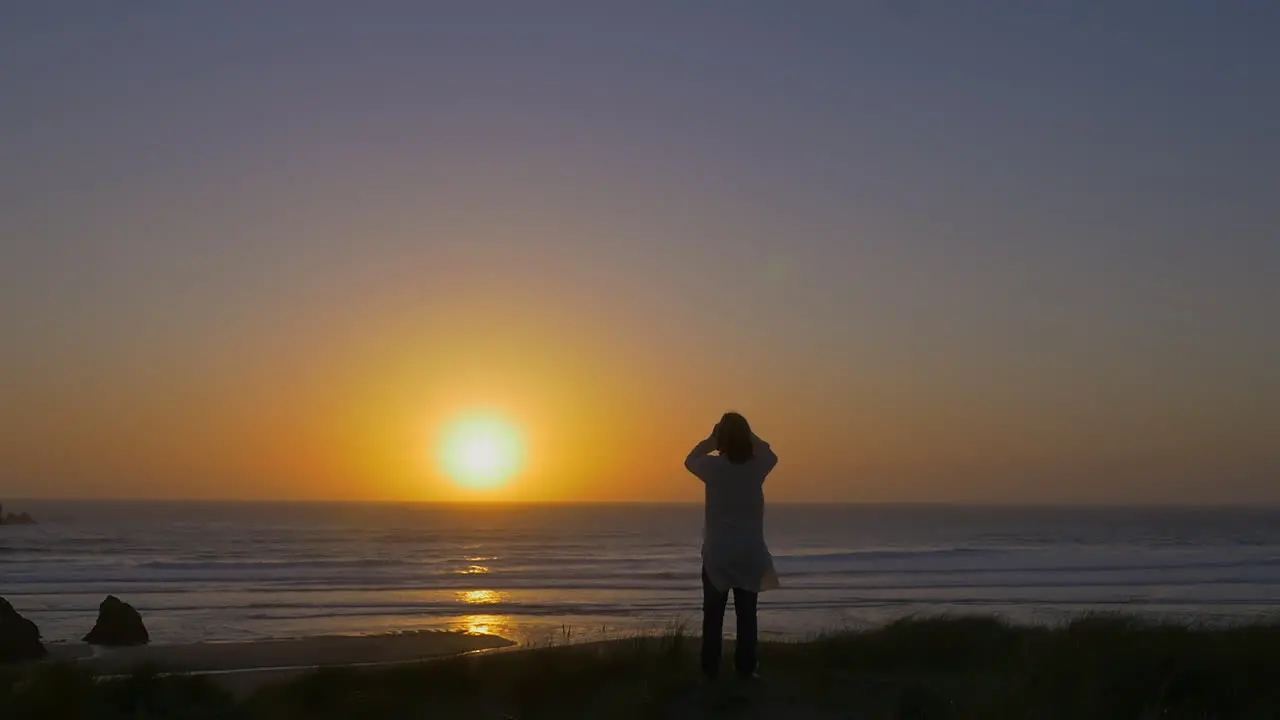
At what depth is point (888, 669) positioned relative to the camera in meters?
8.42

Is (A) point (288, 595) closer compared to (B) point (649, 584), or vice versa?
(A) point (288, 595)

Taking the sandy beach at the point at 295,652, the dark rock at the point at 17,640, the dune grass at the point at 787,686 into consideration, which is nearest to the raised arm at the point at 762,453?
the dune grass at the point at 787,686

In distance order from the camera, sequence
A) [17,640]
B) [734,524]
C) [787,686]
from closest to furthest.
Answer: [734,524] < [787,686] < [17,640]

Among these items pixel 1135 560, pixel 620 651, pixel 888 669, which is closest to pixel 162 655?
pixel 620 651

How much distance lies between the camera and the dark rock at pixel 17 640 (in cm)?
1636

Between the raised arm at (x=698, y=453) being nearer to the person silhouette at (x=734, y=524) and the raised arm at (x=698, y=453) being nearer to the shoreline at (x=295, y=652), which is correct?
the person silhouette at (x=734, y=524)

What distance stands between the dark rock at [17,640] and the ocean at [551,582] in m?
3.44

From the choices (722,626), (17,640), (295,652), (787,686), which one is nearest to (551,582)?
(295,652)

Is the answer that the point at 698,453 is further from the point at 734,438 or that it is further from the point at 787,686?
the point at 787,686

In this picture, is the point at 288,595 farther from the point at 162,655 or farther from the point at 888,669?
the point at 888,669

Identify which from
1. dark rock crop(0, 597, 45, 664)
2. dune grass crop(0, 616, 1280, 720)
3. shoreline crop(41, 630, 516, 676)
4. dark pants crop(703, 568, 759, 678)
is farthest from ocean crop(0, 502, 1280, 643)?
dark pants crop(703, 568, 759, 678)

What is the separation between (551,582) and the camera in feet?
116

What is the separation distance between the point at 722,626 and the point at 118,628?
50.5 feet

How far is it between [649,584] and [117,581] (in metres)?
17.0
